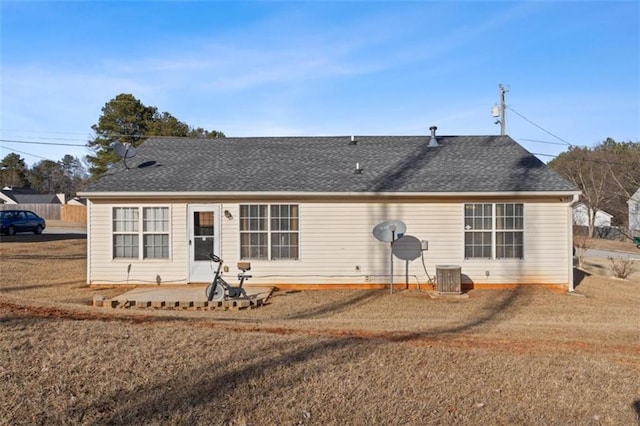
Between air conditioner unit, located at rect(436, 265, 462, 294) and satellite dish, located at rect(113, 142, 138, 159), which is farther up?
satellite dish, located at rect(113, 142, 138, 159)

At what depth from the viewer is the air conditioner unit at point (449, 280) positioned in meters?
11.3

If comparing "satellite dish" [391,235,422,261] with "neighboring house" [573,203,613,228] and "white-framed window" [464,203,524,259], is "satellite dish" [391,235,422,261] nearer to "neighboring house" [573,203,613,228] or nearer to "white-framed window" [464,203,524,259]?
"white-framed window" [464,203,524,259]

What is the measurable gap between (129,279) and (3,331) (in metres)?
6.49

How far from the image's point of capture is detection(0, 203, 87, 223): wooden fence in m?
48.0

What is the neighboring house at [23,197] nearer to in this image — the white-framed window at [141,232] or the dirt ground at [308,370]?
the white-framed window at [141,232]

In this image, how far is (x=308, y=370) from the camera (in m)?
4.90

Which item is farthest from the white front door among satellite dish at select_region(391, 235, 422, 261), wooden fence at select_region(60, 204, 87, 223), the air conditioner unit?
wooden fence at select_region(60, 204, 87, 223)

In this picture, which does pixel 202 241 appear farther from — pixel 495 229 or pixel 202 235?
pixel 495 229

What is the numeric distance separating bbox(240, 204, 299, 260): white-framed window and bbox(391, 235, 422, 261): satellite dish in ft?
8.19

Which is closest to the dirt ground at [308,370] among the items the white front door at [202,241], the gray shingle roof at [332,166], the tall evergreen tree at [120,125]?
the white front door at [202,241]

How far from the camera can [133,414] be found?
3824mm

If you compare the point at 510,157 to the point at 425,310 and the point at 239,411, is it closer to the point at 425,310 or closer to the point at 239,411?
the point at 425,310

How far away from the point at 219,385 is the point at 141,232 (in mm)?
8573

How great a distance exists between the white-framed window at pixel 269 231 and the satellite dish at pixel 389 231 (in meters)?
2.03
